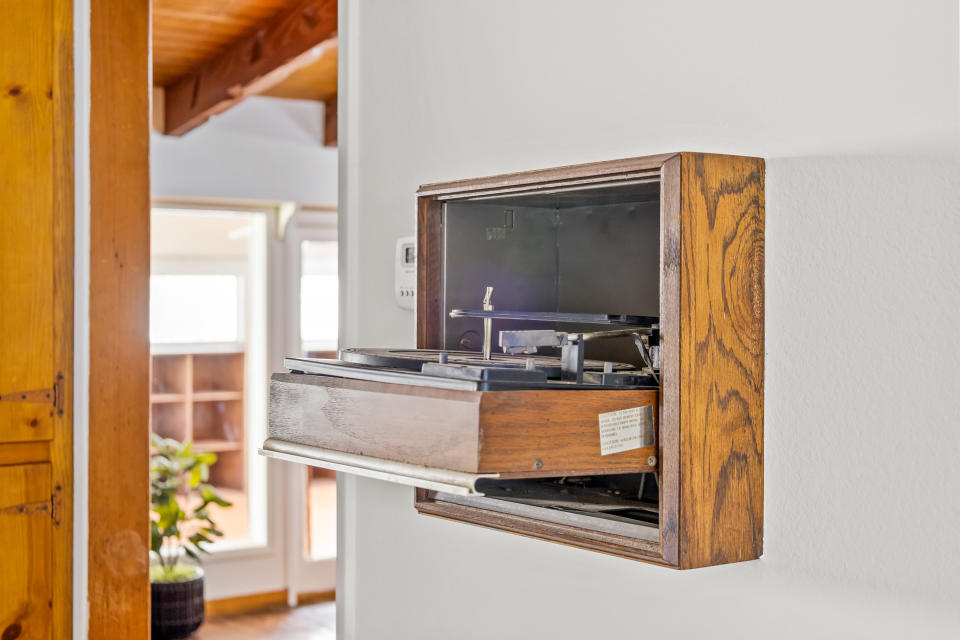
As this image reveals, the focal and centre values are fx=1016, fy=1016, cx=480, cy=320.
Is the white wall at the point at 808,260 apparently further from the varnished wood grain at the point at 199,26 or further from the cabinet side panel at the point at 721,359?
the varnished wood grain at the point at 199,26

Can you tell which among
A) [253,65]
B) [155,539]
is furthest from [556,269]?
[155,539]

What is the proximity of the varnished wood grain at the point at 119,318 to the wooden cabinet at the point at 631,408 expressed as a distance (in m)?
1.01

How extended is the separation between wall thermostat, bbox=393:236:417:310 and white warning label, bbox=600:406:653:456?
0.61 meters

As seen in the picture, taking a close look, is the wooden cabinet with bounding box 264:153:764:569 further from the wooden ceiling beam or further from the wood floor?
the wood floor

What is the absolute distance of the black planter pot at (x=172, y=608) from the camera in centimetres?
432

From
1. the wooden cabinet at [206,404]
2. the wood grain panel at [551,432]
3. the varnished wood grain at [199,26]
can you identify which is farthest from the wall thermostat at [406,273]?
the wooden cabinet at [206,404]

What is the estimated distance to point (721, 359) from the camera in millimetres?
1080

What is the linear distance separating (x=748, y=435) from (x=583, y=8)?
24.1 inches

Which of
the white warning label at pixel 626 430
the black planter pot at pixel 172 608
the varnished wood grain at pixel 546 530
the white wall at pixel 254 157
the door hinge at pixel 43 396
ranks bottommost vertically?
the black planter pot at pixel 172 608

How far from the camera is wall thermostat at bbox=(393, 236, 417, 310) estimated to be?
163 centimetres

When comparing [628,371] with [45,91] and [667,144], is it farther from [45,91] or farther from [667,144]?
[45,91]

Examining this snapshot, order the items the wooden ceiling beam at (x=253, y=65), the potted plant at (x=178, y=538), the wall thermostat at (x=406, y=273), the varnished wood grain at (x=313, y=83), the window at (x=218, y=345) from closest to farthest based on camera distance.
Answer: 1. the wall thermostat at (x=406, y=273)
2. the wooden ceiling beam at (x=253, y=65)
3. the potted plant at (x=178, y=538)
4. the varnished wood grain at (x=313, y=83)
5. the window at (x=218, y=345)

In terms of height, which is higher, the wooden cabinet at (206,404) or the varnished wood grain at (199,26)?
the varnished wood grain at (199,26)

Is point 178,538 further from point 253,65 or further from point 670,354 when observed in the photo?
point 670,354
